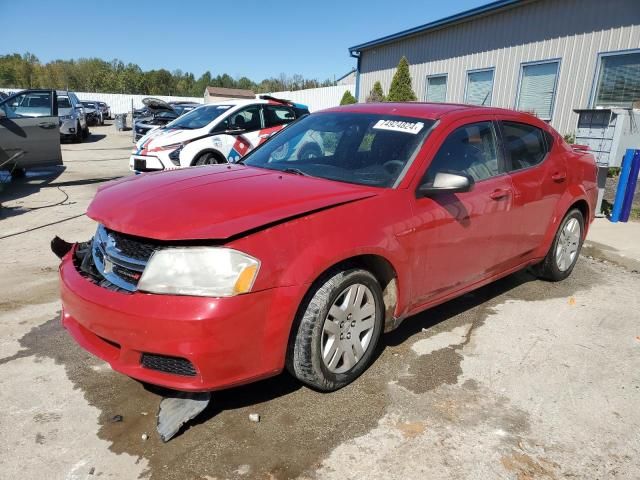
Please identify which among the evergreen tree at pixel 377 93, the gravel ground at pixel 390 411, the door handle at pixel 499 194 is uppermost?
the evergreen tree at pixel 377 93

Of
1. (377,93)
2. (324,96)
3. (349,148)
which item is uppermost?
(324,96)

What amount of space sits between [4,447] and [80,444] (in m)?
0.35

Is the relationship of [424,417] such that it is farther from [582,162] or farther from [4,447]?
[582,162]

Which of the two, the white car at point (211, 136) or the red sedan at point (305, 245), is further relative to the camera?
the white car at point (211, 136)

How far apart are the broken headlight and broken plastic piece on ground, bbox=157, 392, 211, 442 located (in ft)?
2.21

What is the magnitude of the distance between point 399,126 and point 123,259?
1997mm

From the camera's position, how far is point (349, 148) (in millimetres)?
3424

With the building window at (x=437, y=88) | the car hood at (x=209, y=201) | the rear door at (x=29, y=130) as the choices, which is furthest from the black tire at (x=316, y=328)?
the building window at (x=437, y=88)

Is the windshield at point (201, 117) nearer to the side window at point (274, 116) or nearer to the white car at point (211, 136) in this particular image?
the white car at point (211, 136)

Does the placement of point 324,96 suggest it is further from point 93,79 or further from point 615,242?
point 93,79

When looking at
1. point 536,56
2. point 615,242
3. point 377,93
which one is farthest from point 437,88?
point 615,242

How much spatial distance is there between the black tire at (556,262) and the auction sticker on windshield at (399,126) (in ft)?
6.57

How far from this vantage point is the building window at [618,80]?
Result: 9.59 meters

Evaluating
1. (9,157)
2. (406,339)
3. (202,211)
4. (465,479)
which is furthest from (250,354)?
(9,157)
